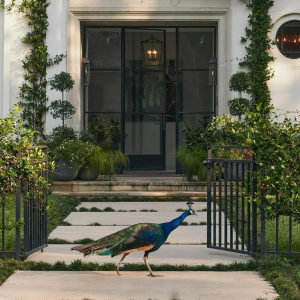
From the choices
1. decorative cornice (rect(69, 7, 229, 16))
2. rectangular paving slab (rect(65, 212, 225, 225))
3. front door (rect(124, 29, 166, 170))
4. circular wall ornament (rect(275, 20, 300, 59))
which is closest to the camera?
rectangular paving slab (rect(65, 212, 225, 225))

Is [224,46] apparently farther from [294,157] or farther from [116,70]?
[294,157]

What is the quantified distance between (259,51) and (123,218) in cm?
642

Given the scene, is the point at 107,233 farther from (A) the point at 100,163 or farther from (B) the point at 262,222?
(A) the point at 100,163

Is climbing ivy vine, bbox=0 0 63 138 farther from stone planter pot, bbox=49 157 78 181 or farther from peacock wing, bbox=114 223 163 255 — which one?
peacock wing, bbox=114 223 163 255

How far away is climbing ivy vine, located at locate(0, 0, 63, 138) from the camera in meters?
14.3

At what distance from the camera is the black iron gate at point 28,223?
260 inches

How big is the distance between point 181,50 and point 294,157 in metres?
9.67

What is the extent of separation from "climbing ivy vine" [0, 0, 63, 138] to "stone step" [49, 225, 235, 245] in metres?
6.08

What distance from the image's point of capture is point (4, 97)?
47.5 feet

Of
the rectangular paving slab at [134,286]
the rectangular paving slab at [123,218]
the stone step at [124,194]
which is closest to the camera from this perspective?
the rectangular paving slab at [134,286]

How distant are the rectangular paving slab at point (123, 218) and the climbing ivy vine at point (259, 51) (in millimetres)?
4818

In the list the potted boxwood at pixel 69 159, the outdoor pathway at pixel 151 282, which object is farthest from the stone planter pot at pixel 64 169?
the outdoor pathway at pixel 151 282

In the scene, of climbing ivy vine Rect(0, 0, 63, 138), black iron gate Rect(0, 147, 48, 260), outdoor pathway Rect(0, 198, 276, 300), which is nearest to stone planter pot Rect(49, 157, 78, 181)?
climbing ivy vine Rect(0, 0, 63, 138)

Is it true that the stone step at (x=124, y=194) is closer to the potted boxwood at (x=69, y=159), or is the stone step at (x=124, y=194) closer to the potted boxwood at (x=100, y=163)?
the potted boxwood at (x=69, y=159)
